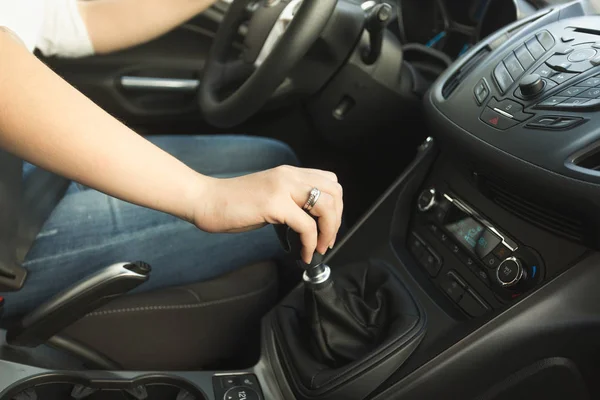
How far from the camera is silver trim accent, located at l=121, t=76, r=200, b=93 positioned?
134 centimetres

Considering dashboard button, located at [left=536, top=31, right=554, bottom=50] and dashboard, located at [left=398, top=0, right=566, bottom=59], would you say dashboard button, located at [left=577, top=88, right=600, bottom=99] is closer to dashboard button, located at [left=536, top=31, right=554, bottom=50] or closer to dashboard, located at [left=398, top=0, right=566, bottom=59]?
dashboard button, located at [left=536, top=31, right=554, bottom=50]

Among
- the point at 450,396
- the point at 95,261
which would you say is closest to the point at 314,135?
the point at 95,261

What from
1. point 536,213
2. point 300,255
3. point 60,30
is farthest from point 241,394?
point 60,30

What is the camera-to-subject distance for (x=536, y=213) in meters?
0.72

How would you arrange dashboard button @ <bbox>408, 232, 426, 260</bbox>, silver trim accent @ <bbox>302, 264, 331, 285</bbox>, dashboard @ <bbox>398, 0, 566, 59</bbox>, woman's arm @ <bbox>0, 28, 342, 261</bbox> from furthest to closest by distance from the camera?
dashboard @ <bbox>398, 0, 566, 59</bbox> → dashboard button @ <bbox>408, 232, 426, 260</bbox> → silver trim accent @ <bbox>302, 264, 331, 285</bbox> → woman's arm @ <bbox>0, 28, 342, 261</bbox>

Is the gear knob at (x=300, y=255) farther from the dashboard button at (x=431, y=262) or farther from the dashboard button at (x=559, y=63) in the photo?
the dashboard button at (x=559, y=63)

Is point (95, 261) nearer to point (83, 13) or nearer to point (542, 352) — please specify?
point (83, 13)

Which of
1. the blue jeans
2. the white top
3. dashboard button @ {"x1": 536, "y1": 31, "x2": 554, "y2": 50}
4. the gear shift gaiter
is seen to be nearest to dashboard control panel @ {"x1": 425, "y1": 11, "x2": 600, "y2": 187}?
dashboard button @ {"x1": 536, "y1": 31, "x2": 554, "y2": 50}

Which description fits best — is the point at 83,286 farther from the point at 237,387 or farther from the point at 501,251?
the point at 501,251

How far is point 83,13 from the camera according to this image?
105cm

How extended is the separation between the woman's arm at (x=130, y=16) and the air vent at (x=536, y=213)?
0.58 metres

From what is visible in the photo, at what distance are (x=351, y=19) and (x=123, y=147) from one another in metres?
0.53

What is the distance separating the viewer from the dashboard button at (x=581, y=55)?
2.52 ft

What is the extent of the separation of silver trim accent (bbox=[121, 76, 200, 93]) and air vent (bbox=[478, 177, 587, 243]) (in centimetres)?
76
